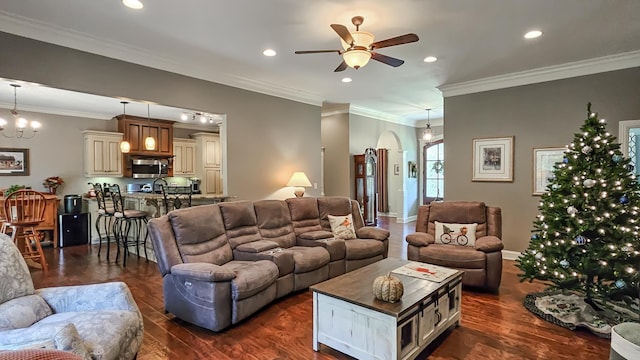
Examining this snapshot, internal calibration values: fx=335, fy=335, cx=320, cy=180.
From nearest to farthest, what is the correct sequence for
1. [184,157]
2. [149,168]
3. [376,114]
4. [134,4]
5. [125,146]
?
[134,4] → [125,146] → [149,168] → [376,114] → [184,157]

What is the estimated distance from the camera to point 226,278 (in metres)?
2.89

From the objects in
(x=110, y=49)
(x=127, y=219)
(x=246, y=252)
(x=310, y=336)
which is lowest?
(x=310, y=336)

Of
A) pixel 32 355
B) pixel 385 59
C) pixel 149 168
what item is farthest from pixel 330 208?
pixel 149 168

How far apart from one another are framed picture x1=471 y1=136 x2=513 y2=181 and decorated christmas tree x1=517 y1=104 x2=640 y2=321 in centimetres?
202

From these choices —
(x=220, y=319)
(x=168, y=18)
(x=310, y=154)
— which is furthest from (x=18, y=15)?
(x=310, y=154)

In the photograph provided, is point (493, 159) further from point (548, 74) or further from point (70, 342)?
point (70, 342)

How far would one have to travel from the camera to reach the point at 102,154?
281 inches

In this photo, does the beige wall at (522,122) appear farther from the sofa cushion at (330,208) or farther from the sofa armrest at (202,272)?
the sofa armrest at (202,272)

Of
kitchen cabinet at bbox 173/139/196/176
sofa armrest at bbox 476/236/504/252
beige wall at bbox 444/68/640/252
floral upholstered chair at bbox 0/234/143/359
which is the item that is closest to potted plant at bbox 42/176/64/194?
kitchen cabinet at bbox 173/139/196/176

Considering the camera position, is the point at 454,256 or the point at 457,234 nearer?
the point at 454,256

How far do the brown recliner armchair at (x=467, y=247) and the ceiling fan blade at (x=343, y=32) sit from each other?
251 centimetres

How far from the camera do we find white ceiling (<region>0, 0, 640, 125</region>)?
3.08 m

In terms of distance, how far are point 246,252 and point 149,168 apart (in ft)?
17.5

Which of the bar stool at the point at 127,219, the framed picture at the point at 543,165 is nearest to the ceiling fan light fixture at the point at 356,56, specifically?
the framed picture at the point at 543,165
